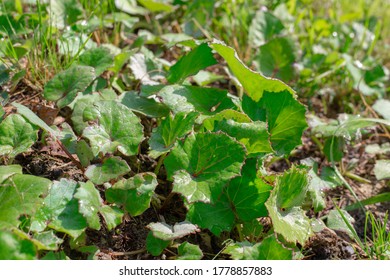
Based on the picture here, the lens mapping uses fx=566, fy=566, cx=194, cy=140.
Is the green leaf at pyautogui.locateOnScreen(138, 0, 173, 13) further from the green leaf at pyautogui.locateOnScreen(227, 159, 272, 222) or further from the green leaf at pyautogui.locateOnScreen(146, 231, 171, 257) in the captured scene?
the green leaf at pyautogui.locateOnScreen(146, 231, 171, 257)

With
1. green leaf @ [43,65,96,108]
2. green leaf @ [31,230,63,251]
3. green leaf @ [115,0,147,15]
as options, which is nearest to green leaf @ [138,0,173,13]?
green leaf @ [115,0,147,15]

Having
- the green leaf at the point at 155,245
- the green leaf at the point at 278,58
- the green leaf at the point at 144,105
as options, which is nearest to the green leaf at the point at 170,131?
the green leaf at the point at 144,105

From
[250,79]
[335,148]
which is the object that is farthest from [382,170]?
[250,79]

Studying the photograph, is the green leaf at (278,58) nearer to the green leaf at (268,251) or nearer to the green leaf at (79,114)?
the green leaf at (79,114)

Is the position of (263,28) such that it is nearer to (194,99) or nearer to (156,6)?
(156,6)

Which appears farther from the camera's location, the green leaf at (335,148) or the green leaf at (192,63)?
the green leaf at (335,148)

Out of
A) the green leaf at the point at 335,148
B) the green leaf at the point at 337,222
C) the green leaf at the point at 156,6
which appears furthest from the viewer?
the green leaf at the point at 156,6
